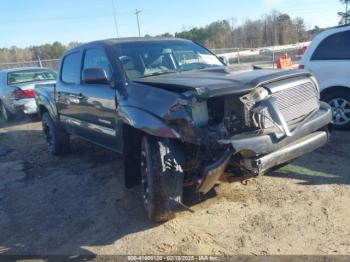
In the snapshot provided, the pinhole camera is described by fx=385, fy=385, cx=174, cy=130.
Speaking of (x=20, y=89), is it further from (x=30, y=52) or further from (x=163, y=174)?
(x=30, y=52)

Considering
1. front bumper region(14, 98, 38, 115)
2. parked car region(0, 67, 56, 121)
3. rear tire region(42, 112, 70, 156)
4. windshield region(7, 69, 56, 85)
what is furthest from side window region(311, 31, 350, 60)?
windshield region(7, 69, 56, 85)

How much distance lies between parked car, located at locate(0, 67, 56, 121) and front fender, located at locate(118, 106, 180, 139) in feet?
23.1

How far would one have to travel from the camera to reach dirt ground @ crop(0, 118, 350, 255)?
11.4 feet

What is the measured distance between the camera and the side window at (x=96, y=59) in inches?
188

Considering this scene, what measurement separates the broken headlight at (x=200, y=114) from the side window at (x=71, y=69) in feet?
9.23

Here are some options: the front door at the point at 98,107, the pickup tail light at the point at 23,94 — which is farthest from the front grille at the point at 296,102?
the pickup tail light at the point at 23,94

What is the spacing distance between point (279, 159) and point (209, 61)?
2.14 metres

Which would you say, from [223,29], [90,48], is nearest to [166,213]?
[90,48]

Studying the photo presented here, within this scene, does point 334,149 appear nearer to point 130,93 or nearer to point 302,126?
point 302,126

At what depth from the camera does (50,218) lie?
4.41m

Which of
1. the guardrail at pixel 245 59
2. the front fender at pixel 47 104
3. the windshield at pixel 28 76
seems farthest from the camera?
the guardrail at pixel 245 59

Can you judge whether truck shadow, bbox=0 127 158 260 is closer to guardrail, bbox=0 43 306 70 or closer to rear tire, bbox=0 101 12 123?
rear tire, bbox=0 101 12 123

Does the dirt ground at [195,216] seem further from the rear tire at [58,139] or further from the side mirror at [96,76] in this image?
the side mirror at [96,76]

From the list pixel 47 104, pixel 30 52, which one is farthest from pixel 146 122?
pixel 30 52
